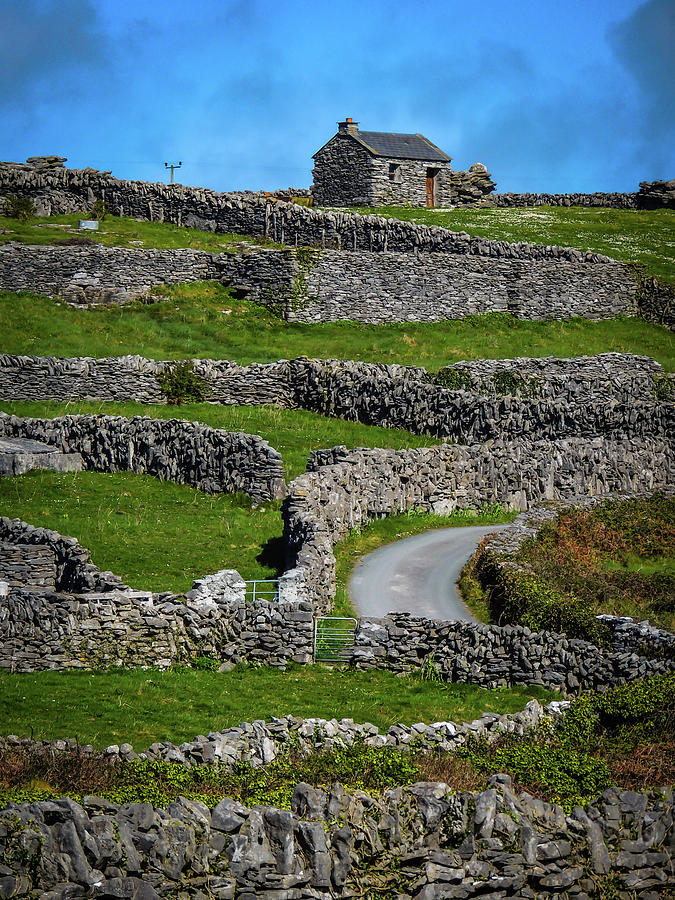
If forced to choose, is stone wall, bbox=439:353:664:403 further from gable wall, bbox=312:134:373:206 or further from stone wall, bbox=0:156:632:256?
gable wall, bbox=312:134:373:206

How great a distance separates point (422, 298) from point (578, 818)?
154 feet

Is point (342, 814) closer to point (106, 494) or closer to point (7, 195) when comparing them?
point (106, 494)

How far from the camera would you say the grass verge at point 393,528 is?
110ft

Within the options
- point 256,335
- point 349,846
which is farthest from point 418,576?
point 256,335

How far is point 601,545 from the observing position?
115 ft

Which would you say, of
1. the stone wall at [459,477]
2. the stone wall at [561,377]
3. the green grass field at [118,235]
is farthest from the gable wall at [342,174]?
the stone wall at [459,477]

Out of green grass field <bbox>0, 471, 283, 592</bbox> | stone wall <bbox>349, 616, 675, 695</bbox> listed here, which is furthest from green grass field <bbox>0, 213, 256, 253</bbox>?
stone wall <bbox>349, 616, 675, 695</bbox>

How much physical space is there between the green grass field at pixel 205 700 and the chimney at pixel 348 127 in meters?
64.0

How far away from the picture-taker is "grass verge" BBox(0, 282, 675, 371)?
173 feet

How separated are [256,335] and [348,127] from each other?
3286 centimetres

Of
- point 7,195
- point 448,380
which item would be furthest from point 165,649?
point 7,195

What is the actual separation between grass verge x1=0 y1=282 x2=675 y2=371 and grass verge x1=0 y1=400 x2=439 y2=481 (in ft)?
15.6

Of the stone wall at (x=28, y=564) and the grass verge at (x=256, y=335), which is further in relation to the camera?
the grass verge at (x=256, y=335)

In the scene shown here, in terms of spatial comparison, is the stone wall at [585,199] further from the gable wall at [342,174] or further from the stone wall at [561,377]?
the stone wall at [561,377]
